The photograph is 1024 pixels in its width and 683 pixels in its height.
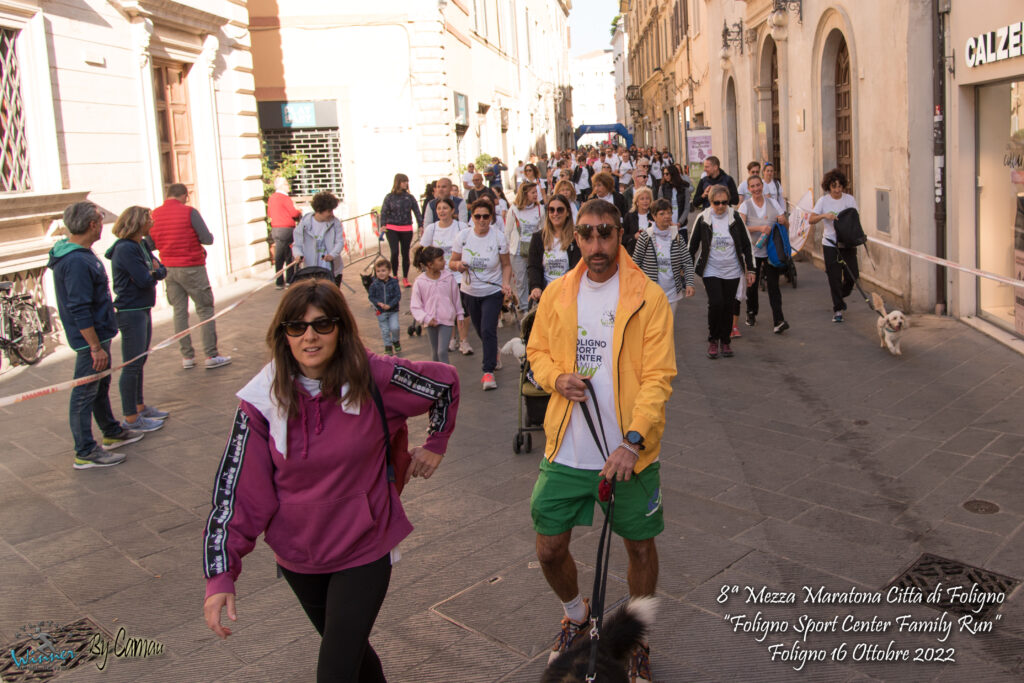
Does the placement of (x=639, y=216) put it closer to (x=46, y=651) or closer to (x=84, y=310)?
(x=84, y=310)

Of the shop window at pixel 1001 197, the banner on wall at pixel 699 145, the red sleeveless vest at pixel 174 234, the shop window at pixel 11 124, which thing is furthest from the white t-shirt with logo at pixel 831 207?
the banner on wall at pixel 699 145

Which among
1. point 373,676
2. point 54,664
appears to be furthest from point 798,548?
point 54,664

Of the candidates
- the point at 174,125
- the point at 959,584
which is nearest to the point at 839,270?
the point at 959,584

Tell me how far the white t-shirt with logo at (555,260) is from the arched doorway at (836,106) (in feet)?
25.0

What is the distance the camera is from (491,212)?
28.8 feet

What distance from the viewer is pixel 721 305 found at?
9336mm

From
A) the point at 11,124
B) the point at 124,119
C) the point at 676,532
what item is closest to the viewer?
the point at 676,532

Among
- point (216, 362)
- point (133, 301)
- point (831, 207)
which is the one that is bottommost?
point (216, 362)

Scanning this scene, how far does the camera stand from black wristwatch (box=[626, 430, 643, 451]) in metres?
3.42

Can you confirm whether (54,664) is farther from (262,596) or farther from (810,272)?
(810,272)

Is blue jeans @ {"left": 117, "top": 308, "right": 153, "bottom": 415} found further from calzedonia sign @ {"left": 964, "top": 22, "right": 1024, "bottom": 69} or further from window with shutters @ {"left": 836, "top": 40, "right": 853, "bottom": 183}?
window with shutters @ {"left": 836, "top": 40, "right": 853, "bottom": 183}

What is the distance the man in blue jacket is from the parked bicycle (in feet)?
12.3

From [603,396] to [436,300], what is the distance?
531cm

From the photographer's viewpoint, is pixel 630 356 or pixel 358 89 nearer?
pixel 630 356
